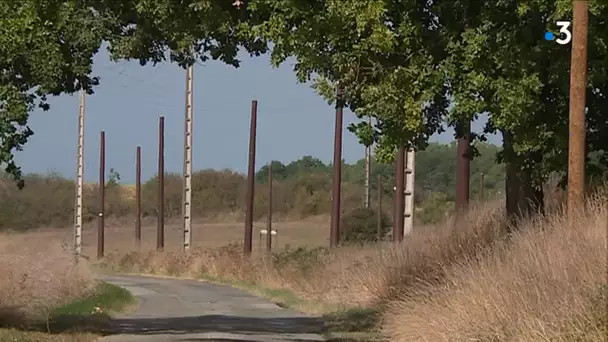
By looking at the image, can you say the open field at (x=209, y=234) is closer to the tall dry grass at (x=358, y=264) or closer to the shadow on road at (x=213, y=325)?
the tall dry grass at (x=358, y=264)

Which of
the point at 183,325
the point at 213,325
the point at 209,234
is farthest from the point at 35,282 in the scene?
the point at 209,234

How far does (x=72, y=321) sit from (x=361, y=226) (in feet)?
130

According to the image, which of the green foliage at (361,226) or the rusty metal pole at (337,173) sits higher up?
the rusty metal pole at (337,173)

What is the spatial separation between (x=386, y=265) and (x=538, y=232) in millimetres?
12243

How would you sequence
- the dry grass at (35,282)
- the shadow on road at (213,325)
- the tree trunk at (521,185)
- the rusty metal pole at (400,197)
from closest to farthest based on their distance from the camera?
the tree trunk at (521,185) → the dry grass at (35,282) → the shadow on road at (213,325) → the rusty metal pole at (400,197)

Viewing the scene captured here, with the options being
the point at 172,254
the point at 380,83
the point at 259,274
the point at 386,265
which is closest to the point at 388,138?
the point at 380,83

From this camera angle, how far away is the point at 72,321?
24.5 metres

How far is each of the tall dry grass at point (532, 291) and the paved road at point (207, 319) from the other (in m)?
5.71

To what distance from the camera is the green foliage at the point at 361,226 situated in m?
61.5

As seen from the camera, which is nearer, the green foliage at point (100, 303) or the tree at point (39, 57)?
the tree at point (39, 57)

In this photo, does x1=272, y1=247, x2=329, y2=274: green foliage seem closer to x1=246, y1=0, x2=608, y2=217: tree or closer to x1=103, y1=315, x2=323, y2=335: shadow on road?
x1=103, y1=315, x2=323, y2=335: shadow on road

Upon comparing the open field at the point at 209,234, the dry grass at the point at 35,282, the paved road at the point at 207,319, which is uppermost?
the dry grass at the point at 35,282

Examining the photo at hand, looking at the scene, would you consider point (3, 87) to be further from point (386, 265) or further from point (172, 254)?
point (172, 254)

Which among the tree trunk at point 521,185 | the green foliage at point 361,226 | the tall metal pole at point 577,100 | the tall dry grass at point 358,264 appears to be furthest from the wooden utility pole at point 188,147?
the tall metal pole at point 577,100
